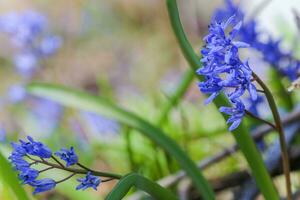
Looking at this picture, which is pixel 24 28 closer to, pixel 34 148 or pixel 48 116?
pixel 48 116

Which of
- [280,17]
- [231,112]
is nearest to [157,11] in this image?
[280,17]

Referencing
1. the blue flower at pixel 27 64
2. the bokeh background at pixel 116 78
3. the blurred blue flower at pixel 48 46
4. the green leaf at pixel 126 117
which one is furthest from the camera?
the blue flower at pixel 27 64

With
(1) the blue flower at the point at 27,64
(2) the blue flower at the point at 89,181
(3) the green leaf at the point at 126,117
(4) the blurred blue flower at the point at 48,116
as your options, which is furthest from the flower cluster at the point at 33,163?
(1) the blue flower at the point at 27,64

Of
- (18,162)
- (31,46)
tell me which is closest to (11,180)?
(18,162)

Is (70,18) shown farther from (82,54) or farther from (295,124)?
(295,124)

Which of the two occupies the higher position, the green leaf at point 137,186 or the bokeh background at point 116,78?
the bokeh background at point 116,78

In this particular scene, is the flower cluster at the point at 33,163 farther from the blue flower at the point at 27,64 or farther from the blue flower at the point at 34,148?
the blue flower at the point at 27,64

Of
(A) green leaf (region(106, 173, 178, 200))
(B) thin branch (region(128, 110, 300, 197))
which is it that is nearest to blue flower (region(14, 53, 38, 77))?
(B) thin branch (region(128, 110, 300, 197))

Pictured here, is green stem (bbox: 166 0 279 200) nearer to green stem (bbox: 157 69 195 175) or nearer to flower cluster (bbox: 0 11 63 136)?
green stem (bbox: 157 69 195 175)
